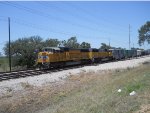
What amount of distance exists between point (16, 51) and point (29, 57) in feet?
39.6

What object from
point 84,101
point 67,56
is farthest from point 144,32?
point 84,101

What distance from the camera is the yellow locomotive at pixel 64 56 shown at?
33.7 m

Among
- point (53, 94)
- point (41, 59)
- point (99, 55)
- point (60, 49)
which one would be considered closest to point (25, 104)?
point (53, 94)

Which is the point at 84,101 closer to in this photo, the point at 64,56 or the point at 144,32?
the point at 64,56

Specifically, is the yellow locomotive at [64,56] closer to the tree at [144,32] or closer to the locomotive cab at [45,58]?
the locomotive cab at [45,58]

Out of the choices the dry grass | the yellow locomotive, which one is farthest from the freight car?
the dry grass

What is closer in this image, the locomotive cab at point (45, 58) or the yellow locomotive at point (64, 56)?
the locomotive cab at point (45, 58)

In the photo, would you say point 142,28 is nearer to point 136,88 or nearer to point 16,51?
point 16,51

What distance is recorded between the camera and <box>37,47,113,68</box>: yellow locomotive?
3372cm

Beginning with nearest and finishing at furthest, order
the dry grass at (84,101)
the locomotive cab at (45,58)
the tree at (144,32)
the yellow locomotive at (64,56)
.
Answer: the dry grass at (84,101)
the locomotive cab at (45,58)
the yellow locomotive at (64,56)
the tree at (144,32)

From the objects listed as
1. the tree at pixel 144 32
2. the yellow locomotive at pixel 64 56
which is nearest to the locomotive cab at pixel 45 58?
the yellow locomotive at pixel 64 56

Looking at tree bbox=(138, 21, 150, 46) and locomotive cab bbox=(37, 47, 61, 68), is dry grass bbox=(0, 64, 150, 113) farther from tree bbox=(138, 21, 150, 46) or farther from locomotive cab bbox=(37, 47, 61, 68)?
tree bbox=(138, 21, 150, 46)

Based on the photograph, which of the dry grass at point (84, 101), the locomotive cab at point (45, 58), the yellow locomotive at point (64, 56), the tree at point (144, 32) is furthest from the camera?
the tree at point (144, 32)

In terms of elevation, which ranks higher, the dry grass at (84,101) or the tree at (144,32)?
the tree at (144,32)
